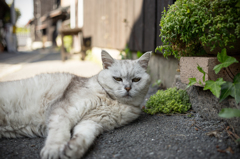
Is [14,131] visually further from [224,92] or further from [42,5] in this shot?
[42,5]

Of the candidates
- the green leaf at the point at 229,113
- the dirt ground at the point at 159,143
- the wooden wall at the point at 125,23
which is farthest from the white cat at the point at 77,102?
the wooden wall at the point at 125,23

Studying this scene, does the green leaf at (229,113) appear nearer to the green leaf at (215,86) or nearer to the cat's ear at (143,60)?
the green leaf at (215,86)

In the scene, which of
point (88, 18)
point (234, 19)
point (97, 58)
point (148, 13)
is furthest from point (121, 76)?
point (88, 18)

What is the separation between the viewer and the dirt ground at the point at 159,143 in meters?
1.72

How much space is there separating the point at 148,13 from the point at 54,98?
273cm

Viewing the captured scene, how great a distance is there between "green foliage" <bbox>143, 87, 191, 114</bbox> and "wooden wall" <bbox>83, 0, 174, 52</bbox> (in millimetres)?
1241

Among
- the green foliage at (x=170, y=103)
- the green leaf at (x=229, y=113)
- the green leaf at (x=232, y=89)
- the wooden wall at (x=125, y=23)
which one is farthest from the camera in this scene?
the wooden wall at (x=125, y=23)

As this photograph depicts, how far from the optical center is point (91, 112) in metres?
2.26

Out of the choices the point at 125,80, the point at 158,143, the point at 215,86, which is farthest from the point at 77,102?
the point at 215,86

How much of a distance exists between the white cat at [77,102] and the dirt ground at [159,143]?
138 mm

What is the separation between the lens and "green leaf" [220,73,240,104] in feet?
6.12

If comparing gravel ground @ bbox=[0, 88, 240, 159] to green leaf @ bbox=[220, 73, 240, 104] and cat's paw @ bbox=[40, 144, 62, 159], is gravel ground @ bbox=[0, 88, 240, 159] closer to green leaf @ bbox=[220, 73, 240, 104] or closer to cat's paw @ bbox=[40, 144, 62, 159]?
cat's paw @ bbox=[40, 144, 62, 159]

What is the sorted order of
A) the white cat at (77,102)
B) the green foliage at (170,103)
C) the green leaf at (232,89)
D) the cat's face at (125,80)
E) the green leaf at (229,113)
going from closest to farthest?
the green leaf at (229,113), the green leaf at (232,89), the white cat at (77,102), the cat's face at (125,80), the green foliage at (170,103)

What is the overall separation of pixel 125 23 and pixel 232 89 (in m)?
4.28
